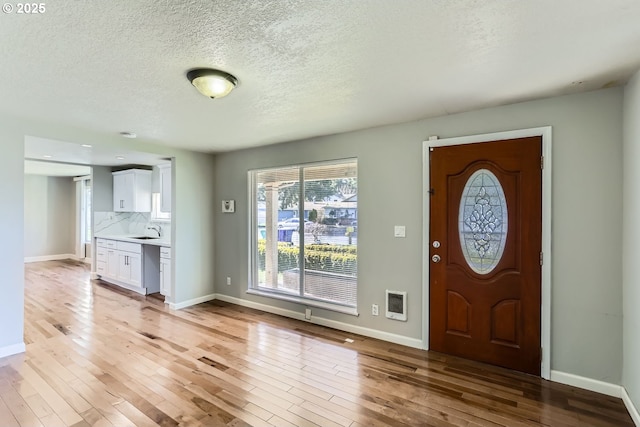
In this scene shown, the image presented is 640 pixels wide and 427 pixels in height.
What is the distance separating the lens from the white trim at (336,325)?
3.42 m

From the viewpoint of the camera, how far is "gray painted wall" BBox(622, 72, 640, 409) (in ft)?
7.05

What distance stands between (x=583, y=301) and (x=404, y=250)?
1.54m

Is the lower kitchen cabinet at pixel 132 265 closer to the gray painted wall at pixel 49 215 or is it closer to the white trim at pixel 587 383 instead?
the gray painted wall at pixel 49 215

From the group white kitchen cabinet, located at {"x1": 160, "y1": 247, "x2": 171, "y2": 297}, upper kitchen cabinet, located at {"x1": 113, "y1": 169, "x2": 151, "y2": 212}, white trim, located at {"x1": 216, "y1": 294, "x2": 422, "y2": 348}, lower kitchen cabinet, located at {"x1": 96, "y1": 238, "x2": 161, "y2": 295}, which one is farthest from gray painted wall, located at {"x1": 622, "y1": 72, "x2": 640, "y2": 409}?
upper kitchen cabinet, located at {"x1": 113, "y1": 169, "x2": 151, "y2": 212}

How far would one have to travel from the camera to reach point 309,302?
418cm

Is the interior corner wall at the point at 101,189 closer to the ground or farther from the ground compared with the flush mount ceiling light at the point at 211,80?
closer to the ground

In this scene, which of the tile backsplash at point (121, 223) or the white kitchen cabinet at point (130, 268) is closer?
the white kitchen cabinet at point (130, 268)

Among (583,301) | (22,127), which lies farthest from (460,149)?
(22,127)

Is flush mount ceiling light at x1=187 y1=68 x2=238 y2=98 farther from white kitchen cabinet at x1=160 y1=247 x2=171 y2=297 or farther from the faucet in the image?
the faucet

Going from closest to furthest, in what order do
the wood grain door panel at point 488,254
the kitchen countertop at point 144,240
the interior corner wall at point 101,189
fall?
the wood grain door panel at point 488,254, the kitchen countertop at point 144,240, the interior corner wall at point 101,189

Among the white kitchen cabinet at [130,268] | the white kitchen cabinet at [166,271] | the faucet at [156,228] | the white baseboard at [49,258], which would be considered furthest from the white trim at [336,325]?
the white baseboard at [49,258]

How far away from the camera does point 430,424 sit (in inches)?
84.7

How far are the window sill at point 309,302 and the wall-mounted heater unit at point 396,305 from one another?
0.45m

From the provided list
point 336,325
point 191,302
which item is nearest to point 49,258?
point 191,302
